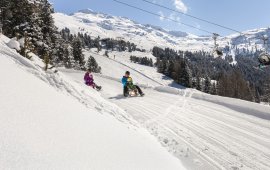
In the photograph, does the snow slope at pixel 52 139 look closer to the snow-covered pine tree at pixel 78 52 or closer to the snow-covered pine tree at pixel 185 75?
the snow-covered pine tree at pixel 78 52

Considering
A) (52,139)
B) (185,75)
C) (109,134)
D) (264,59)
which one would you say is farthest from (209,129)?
(185,75)

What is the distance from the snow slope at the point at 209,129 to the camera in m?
8.95

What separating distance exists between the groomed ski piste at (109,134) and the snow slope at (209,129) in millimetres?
22

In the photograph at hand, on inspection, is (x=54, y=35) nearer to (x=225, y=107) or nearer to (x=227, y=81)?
(x=225, y=107)

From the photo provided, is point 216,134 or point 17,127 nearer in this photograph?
point 17,127

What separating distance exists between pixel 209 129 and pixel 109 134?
19.7ft

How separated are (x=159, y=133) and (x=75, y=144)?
6.44 m

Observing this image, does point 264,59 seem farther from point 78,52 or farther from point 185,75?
point 185,75

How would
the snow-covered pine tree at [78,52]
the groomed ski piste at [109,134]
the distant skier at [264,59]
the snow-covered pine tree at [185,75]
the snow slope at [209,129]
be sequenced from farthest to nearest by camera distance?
the snow-covered pine tree at [185,75], the snow-covered pine tree at [78,52], the distant skier at [264,59], the snow slope at [209,129], the groomed ski piste at [109,134]

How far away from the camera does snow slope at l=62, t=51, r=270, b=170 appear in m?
8.95

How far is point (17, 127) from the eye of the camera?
4.57m

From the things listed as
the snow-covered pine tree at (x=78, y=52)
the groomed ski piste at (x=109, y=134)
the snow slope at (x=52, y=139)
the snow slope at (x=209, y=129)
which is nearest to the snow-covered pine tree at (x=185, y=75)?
the snow-covered pine tree at (x=78, y=52)

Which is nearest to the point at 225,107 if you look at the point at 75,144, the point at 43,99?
the point at 43,99

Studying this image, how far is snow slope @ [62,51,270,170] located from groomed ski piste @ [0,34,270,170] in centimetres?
2
